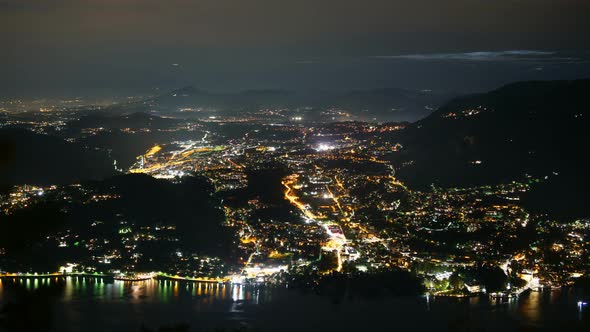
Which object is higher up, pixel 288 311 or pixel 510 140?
pixel 510 140

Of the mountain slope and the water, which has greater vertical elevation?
the mountain slope

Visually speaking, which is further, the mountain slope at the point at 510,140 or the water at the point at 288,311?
the mountain slope at the point at 510,140

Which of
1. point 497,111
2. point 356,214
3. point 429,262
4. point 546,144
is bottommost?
point 429,262

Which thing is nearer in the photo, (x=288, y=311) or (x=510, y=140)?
(x=288, y=311)

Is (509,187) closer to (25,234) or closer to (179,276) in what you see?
(179,276)

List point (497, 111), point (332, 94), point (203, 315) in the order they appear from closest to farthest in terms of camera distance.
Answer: point (203, 315) < point (497, 111) < point (332, 94)

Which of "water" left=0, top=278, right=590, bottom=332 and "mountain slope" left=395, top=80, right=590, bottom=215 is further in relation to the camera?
"mountain slope" left=395, top=80, right=590, bottom=215

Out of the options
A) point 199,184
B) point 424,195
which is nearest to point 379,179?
point 424,195

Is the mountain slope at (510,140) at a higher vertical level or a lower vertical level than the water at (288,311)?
higher
